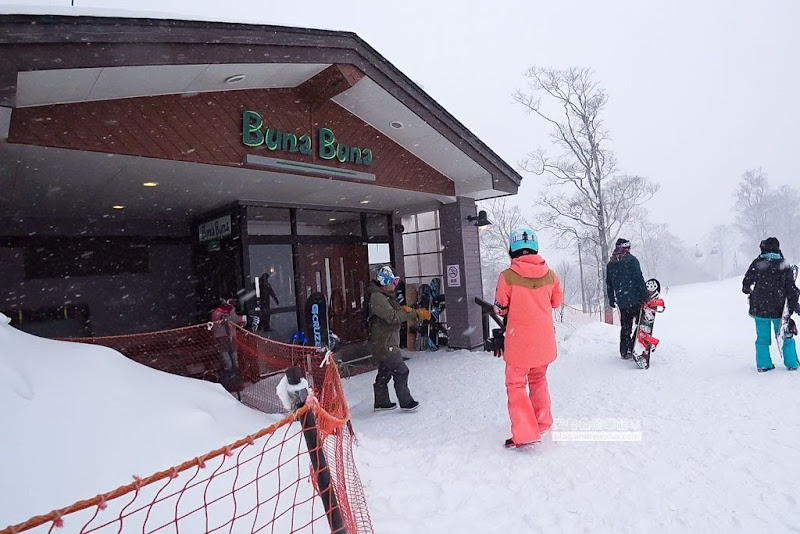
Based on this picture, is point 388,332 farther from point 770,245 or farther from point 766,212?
point 766,212

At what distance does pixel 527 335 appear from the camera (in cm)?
379

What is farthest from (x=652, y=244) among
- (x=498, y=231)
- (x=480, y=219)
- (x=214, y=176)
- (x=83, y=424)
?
(x=83, y=424)

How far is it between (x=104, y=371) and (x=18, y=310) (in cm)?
674

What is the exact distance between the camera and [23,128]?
416cm

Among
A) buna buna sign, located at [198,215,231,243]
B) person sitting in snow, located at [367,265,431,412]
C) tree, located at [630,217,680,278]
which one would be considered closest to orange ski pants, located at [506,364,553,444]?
person sitting in snow, located at [367,265,431,412]

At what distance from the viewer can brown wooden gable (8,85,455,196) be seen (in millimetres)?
4348

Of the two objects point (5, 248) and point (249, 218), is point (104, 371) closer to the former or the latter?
point (249, 218)

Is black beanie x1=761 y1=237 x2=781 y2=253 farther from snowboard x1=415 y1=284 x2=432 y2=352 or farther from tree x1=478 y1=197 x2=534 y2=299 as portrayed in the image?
tree x1=478 y1=197 x2=534 y2=299

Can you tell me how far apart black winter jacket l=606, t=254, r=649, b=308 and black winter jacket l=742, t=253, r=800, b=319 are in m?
1.22

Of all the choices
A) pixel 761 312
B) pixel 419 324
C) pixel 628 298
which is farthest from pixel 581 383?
pixel 419 324

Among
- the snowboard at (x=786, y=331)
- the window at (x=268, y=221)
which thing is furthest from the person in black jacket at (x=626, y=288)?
the window at (x=268, y=221)

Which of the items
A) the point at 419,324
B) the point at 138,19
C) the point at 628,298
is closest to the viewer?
A: the point at 138,19

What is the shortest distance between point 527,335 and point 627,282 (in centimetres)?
334

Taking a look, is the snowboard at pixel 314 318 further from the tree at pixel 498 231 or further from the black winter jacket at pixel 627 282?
the tree at pixel 498 231
